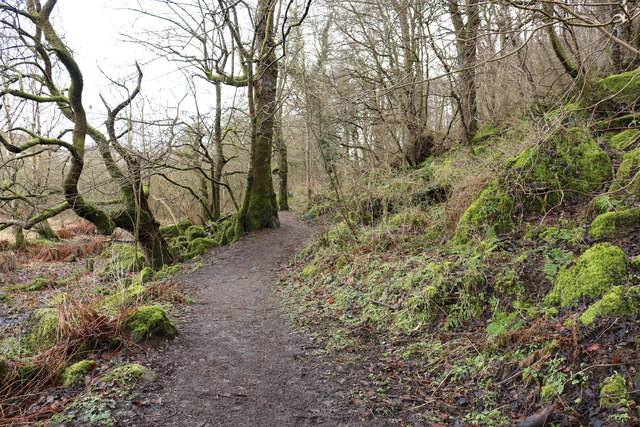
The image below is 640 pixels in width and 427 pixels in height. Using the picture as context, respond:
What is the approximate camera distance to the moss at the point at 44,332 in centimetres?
436

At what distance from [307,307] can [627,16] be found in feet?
17.5

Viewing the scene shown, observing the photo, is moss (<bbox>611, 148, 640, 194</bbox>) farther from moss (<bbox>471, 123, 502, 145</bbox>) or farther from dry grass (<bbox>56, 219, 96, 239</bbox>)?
dry grass (<bbox>56, 219, 96, 239</bbox>)

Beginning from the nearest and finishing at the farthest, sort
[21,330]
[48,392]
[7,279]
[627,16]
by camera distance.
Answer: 1. [627,16]
2. [48,392]
3. [21,330]
4. [7,279]

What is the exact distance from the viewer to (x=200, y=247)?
12.2 meters

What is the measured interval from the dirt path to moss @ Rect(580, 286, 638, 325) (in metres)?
2.27

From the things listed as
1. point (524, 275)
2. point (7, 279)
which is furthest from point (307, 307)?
point (7, 279)

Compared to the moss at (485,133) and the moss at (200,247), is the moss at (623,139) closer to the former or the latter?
the moss at (485,133)

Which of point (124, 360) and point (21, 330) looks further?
point (21, 330)

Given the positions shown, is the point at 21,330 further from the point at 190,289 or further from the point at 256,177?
the point at 256,177

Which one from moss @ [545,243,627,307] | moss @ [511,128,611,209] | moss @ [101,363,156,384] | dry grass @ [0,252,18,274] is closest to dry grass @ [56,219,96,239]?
dry grass @ [0,252,18,274]

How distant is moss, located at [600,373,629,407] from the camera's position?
103 inches

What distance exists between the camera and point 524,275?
14.6 feet

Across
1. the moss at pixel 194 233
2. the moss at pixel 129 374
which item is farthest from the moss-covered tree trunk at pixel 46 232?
the moss at pixel 129 374

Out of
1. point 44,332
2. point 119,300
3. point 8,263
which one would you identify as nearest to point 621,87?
point 119,300
